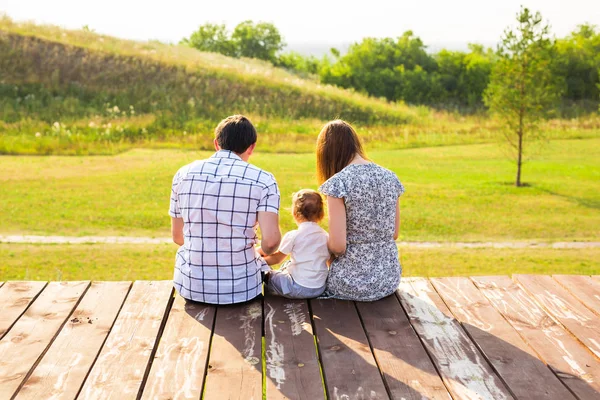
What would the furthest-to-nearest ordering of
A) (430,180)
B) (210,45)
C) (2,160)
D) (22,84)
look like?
(210,45) → (22,84) → (2,160) → (430,180)

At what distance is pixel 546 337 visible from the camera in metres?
3.81

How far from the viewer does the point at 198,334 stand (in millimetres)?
3799

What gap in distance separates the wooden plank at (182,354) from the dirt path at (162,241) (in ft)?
20.7

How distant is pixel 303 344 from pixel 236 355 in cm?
37

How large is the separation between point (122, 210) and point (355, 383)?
9575 millimetres

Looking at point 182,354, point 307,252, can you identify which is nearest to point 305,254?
A: point 307,252

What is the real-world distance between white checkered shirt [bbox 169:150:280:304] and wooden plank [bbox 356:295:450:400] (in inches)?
31.0

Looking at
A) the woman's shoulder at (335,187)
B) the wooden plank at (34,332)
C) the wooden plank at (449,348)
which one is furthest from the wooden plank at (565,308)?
the wooden plank at (34,332)

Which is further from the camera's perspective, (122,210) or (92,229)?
(122,210)

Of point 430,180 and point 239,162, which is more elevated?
point 239,162

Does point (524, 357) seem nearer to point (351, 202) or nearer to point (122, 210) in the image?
point (351, 202)

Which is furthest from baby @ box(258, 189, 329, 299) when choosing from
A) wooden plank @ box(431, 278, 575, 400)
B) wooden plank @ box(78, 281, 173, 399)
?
wooden plank @ box(431, 278, 575, 400)

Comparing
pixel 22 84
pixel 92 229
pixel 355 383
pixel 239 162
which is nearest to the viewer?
pixel 355 383

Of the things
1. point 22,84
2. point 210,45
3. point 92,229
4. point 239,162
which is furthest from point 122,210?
point 210,45
